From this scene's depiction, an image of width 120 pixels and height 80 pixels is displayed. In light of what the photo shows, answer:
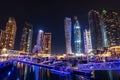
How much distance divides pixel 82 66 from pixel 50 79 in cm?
1280

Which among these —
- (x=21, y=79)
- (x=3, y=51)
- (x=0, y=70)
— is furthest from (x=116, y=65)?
(x=3, y=51)

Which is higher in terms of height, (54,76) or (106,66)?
(106,66)

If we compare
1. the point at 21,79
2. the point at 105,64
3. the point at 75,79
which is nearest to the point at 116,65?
the point at 105,64

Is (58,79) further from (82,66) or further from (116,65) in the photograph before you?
(116,65)

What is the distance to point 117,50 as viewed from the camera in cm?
13038

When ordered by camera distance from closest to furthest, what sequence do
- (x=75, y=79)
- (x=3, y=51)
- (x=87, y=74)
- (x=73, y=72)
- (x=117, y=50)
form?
(x=75, y=79), (x=87, y=74), (x=73, y=72), (x=117, y=50), (x=3, y=51)

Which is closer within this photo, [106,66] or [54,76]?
[106,66]

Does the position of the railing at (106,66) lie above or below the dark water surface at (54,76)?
above

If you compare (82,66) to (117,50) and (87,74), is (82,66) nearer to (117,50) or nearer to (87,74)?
(87,74)

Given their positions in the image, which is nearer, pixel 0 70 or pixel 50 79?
pixel 50 79

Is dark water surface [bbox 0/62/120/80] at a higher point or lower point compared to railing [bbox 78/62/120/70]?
lower

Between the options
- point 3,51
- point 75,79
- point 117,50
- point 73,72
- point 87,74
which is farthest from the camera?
point 3,51

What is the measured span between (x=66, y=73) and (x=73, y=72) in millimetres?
2630

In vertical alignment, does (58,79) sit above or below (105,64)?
below
